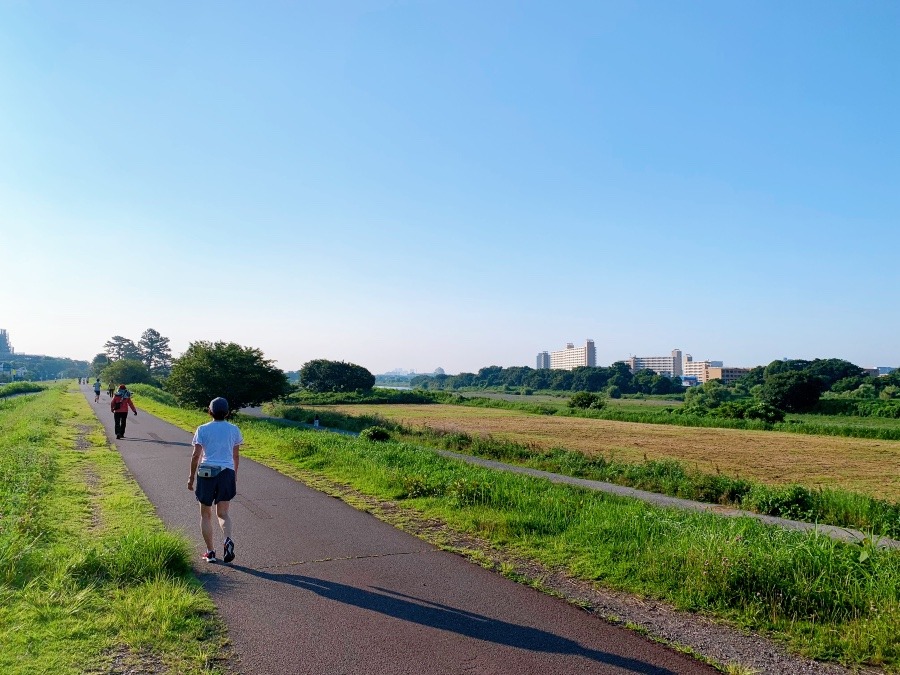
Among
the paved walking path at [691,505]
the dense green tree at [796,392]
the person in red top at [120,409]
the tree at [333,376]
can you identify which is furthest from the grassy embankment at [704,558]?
the tree at [333,376]

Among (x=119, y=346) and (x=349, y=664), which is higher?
(x=119, y=346)

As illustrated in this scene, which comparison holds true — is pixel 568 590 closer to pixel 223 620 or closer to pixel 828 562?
pixel 828 562

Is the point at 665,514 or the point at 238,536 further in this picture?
the point at 665,514

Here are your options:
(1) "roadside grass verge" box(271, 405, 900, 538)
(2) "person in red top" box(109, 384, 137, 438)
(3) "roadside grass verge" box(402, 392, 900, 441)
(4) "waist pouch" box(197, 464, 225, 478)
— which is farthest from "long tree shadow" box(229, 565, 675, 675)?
(3) "roadside grass verge" box(402, 392, 900, 441)

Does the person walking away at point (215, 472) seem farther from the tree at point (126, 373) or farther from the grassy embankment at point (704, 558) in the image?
the tree at point (126, 373)

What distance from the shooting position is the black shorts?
6676mm

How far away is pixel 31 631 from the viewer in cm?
447

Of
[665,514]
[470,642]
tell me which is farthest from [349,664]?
[665,514]

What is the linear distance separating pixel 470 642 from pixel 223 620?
2022 mm

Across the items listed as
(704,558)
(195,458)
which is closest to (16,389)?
(195,458)

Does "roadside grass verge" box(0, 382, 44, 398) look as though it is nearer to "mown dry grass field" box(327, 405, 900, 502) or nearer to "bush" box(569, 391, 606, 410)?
"mown dry grass field" box(327, 405, 900, 502)

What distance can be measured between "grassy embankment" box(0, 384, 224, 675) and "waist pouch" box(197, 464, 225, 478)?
70cm

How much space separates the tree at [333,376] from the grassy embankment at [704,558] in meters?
79.6

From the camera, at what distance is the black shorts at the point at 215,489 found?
6676 mm
